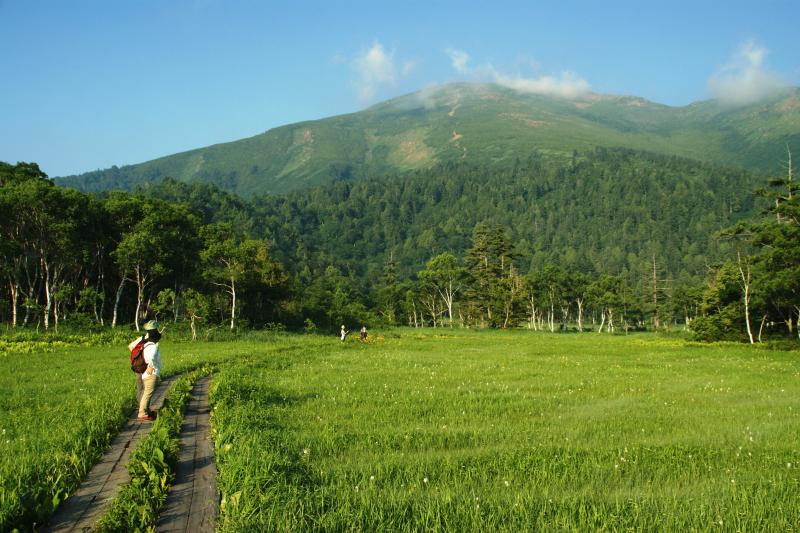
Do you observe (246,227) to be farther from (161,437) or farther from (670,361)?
(161,437)

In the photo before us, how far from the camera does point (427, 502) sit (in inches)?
288

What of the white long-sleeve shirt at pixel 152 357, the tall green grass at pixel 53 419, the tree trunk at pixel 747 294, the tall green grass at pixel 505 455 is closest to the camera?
the tall green grass at pixel 505 455

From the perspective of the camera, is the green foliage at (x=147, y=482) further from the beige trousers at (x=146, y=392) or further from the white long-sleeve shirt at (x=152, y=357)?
the white long-sleeve shirt at (x=152, y=357)

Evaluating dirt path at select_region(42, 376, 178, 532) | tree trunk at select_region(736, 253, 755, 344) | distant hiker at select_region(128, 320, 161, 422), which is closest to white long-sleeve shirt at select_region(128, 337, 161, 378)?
distant hiker at select_region(128, 320, 161, 422)

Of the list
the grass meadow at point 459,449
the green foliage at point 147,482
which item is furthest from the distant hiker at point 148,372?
the green foliage at point 147,482

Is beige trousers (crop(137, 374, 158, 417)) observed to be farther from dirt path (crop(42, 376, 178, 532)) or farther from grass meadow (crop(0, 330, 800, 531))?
dirt path (crop(42, 376, 178, 532))

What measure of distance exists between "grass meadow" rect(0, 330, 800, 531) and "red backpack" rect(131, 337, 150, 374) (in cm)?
102

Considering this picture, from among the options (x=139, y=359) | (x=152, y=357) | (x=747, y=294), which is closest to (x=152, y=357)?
(x=152, y=357)

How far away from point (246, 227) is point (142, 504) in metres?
196

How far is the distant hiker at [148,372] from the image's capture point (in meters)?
12.9

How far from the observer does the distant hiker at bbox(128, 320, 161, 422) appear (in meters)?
12.9

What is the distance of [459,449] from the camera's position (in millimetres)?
10602

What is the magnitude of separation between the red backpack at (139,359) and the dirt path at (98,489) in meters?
1.81

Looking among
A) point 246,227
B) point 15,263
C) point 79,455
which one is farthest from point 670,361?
point 246,227
